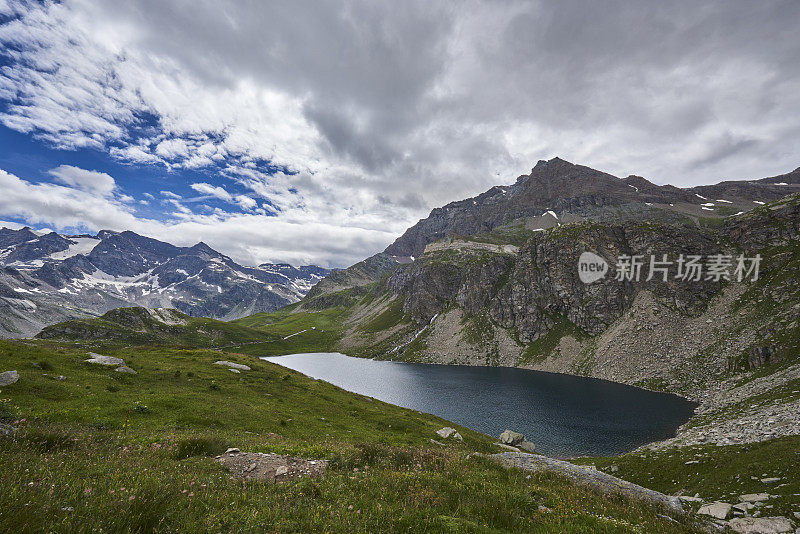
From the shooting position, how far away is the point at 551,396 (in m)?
87.4

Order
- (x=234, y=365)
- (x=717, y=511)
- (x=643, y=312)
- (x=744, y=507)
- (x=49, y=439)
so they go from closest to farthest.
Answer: (x=49, y=439)
(x=717, y=511)
(x=744, y=507)
(x=234, y=365)
(x=643, y=312)

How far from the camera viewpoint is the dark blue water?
56219 millimetres

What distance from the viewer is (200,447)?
13797 mm

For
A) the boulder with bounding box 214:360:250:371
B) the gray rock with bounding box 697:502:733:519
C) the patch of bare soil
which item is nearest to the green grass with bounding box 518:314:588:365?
the boulder with bounding box 214:360:250:371

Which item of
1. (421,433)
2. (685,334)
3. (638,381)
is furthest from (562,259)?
(421,433)

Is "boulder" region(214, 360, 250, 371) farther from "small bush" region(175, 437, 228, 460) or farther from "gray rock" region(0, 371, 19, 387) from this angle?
"small bush" region(175, 437, 228, 460)

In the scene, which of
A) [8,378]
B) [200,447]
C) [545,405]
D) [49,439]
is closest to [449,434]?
[200,447]

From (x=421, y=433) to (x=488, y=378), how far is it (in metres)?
92.2

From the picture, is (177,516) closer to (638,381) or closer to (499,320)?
(638,381)

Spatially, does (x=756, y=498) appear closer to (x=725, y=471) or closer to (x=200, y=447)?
(x=725, y=471)

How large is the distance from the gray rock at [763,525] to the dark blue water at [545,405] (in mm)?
36515

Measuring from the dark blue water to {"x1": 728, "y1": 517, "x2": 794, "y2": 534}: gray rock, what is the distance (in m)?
36.5

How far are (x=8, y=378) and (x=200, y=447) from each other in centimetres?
1732

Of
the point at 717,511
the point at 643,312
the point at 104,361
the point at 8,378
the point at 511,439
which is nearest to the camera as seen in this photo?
the point at 717,511
